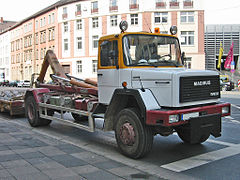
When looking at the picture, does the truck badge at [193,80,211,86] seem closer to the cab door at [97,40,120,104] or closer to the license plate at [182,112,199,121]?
the license plate at [182,112,199,121]

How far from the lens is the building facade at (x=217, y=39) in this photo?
62.2 meters

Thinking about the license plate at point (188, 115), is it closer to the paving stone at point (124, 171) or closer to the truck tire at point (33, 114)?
the paving stone at point (124, 171)

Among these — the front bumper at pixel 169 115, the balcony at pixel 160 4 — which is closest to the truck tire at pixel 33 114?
the front bumper at pixel 169 115

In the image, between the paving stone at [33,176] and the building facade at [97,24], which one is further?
the building facade at [97,24]

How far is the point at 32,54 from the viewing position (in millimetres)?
63000

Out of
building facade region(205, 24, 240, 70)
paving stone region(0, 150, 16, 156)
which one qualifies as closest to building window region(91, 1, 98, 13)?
building facade region(205, 24, 240, 70)

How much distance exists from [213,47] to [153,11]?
83.7 ft

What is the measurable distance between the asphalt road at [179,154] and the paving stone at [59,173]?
1.20m

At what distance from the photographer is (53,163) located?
5629 mm

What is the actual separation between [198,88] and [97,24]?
137 feet

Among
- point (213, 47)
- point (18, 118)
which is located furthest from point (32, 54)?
point (18, 118)

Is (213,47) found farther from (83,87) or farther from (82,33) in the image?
(83,87)

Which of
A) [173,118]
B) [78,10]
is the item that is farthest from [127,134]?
[78,10]

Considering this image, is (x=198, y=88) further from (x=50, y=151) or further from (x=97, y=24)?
(x=97, y=24)
